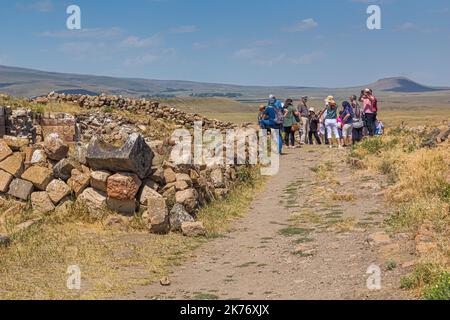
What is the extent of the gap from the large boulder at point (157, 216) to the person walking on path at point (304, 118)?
1349 cm

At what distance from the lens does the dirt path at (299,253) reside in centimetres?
734

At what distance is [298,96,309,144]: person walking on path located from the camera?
928 inches

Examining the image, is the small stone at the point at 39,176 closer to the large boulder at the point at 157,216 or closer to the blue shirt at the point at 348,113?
the large boulder at the point at 157,216

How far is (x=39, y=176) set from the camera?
11352 millimetres

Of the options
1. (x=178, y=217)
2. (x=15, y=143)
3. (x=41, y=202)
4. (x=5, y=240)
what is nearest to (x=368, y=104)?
(x=178, y=217)

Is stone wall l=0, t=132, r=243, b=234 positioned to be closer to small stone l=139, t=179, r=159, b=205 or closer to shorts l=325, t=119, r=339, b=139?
small stone l=139, t=179, r=159, b=205

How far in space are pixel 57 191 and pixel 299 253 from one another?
500 cm

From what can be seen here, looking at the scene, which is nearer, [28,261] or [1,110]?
[28,261]

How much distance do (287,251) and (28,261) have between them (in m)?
4.10

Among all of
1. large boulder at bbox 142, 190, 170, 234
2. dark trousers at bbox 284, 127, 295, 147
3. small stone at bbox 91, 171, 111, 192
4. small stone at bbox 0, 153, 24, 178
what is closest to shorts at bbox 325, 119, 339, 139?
dark trousers at bbox 284, 127, 295, 147

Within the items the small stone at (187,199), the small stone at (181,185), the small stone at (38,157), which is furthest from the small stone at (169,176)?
the small stone at (38,157)

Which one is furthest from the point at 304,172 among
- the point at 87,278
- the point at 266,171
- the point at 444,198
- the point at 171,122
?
the point at 171,122

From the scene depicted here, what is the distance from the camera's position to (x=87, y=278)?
7953 mm
